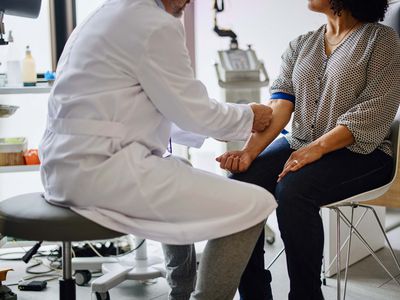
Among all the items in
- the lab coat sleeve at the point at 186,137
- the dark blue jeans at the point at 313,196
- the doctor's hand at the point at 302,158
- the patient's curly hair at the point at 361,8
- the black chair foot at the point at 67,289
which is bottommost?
the black chair foot at the point at 67,289

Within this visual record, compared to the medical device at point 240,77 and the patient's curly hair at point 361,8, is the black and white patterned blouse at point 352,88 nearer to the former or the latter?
the patient's curly hair at point 361,8

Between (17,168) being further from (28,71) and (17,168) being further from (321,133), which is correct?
(321,133)

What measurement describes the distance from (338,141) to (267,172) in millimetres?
274

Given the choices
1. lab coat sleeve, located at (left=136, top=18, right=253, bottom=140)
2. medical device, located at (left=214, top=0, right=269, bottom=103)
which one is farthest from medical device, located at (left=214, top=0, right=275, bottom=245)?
lab coat sleeve, located at (left=136, top=18, right=253, bottom=140)

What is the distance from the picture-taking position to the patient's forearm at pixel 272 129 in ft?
7.02

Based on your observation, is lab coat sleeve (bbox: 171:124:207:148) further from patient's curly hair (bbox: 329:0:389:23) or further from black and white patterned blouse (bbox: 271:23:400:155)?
patient's curly hair (bbox: 329:0:389:23)

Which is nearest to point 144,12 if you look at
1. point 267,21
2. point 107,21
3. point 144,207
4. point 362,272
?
point 107,21

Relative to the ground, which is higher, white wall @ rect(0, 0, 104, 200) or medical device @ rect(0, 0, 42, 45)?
medical device @ rect(0, 0, 42, 45)

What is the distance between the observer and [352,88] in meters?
2.00

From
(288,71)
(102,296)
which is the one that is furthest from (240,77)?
(102,296)

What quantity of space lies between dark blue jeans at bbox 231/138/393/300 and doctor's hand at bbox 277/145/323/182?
0.02 m

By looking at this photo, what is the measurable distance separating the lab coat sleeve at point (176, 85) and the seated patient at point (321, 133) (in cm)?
36

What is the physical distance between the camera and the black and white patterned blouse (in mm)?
1948

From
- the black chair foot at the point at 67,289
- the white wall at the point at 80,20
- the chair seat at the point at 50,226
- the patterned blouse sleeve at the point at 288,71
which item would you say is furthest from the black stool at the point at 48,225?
the white wall at the point at 80,20
